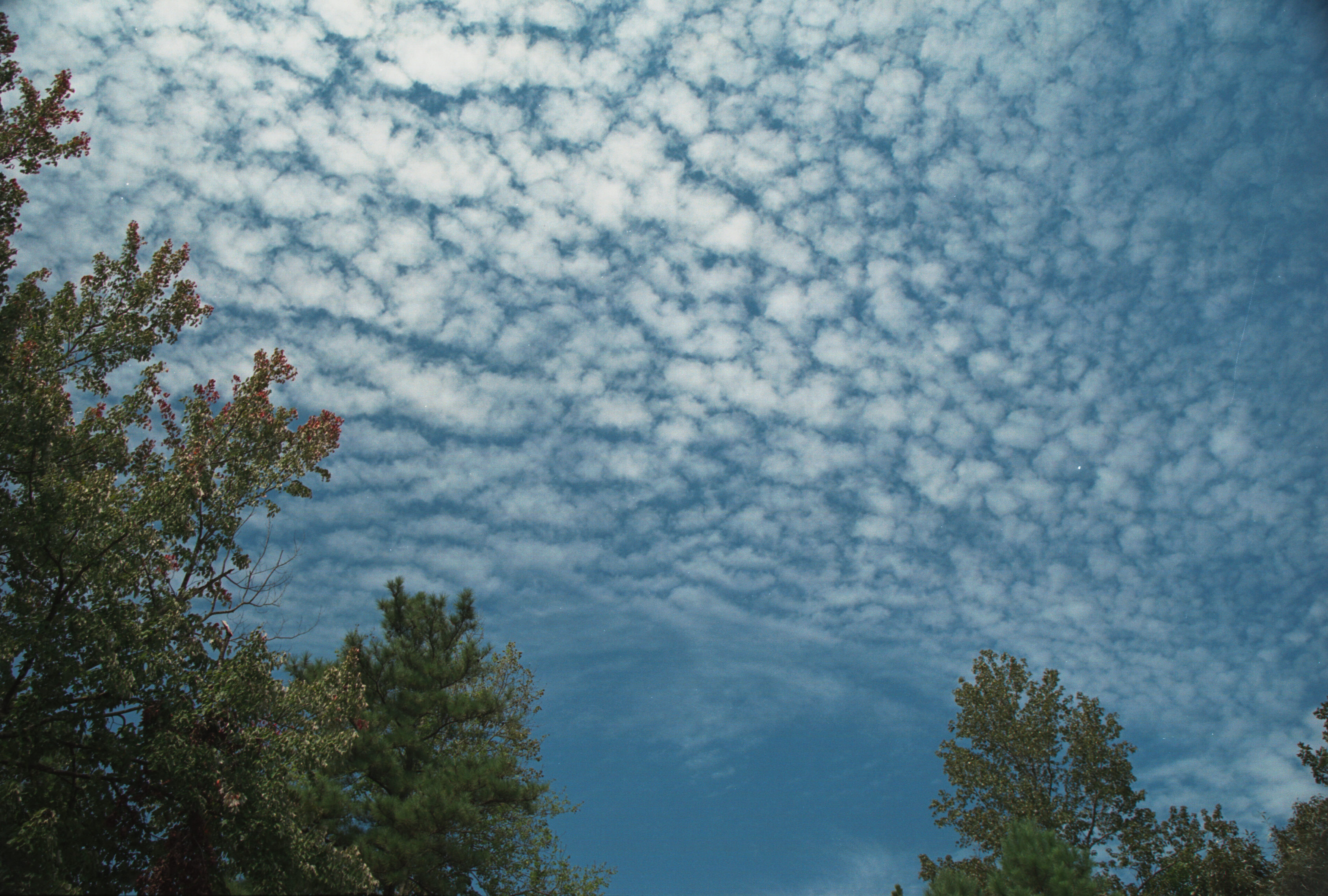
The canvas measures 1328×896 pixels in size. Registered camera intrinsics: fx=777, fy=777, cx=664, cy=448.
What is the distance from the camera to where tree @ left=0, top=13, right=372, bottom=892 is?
38.8 feet

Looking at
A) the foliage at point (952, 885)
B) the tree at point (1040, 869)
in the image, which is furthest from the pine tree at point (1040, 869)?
the foliage at point (952, 885)

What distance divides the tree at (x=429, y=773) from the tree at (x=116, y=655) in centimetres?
329

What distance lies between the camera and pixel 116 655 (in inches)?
465

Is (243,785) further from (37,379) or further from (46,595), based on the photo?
(37,379)

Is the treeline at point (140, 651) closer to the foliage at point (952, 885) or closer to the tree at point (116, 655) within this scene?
the tree at point (116, 655)

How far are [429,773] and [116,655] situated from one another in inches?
366

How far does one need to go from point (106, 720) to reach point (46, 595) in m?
2.26

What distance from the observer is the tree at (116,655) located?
1182 cm

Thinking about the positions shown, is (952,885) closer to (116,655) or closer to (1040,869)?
(1040,869)

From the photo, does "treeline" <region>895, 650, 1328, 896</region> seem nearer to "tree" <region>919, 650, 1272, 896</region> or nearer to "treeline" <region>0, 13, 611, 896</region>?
"tree" <region>919, 650, 1272, 896</region>

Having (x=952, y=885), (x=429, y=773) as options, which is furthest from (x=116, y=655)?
(x=952, y=885)

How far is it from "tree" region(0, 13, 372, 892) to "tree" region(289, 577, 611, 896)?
329cm

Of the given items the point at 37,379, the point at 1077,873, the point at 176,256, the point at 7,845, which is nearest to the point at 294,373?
the point at 176,256

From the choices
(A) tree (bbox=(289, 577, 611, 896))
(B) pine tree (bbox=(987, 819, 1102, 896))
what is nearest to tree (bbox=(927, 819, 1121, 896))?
(B) pine tree (bbox=(987, 819, 1102, 896))
